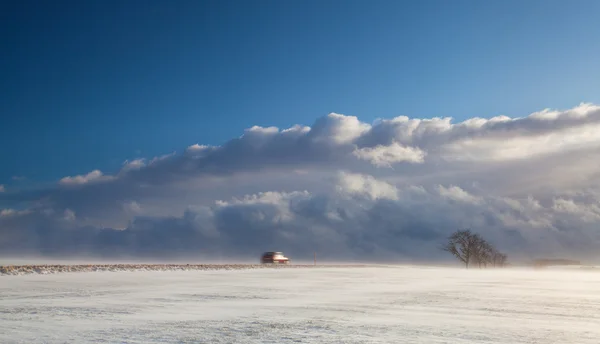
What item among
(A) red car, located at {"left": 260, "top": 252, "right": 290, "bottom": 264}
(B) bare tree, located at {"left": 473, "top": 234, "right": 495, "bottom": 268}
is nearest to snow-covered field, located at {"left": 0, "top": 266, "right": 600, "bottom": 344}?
(A) red car, located at {"left": 260, "top": 252, "right": 290, "bottom": 264}

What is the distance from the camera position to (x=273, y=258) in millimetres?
60875

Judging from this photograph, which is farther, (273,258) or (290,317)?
(273,258)

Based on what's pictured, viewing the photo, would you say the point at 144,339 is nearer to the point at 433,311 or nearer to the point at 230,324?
the point at 230,324

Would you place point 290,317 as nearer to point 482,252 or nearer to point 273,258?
point 273,258

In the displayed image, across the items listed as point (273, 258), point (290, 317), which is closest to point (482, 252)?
point (273, 258)

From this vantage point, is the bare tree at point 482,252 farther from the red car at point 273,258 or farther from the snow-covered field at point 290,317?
the snow-covered field at point 290,317

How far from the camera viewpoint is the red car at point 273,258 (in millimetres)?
60681

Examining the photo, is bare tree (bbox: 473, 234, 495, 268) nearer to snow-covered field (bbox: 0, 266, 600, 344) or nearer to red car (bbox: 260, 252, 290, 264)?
red car (bbox: 260, 252, 290, 264)

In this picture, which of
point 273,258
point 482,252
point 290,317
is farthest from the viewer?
point 482,252

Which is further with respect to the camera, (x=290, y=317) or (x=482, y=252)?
(x=482, y=252)

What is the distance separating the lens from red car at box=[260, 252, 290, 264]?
60681mm

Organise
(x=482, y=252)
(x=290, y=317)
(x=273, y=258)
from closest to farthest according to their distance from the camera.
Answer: (x=290, y=317)
(x=273, y=258)
(x=482, y=252)

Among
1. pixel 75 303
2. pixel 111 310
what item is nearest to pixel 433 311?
pixel 111 310

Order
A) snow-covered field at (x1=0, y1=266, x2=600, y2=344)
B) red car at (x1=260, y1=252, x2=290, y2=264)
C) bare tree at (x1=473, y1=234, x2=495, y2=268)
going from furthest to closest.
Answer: bare tree at (x1=473, y1=234, x2=495, y2=268)
red car at (x1=260, y1=252, x2=290, y2=264)
snow-covered field at (x1=0, y1=266, x2=600, y2=344)
